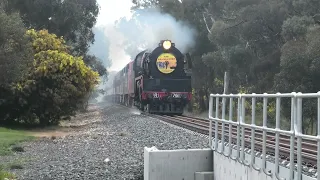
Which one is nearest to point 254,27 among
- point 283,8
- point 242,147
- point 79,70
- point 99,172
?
point 283,8

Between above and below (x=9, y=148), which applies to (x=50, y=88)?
above

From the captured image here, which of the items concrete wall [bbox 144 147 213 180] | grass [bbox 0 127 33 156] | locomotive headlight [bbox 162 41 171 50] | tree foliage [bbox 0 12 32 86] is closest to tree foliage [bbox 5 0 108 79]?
locomotive headlight [bbox 162 41 171 50]

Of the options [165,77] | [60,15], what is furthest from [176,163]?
[60,15]

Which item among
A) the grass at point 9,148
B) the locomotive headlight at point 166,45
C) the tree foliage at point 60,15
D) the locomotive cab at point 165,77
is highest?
the tree foliage at point 60,15

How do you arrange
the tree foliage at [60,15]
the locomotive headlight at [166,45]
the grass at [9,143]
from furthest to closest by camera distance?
the tree foliage at [60,15]
the locomotive headlight at [166,45]
the grass at [9,143]

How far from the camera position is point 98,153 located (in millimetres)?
14633

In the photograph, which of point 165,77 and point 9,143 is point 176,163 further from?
point 165,77

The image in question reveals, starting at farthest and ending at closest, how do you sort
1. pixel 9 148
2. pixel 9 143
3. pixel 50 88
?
pixel 50 88, pixel 9 143, pixel 9 148

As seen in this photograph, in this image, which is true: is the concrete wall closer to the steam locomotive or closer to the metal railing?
the metal railing

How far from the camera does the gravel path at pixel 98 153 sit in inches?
462

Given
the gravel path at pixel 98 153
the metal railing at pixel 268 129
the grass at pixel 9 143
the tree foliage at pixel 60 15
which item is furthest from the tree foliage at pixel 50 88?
the metal railing at pixel 268 129

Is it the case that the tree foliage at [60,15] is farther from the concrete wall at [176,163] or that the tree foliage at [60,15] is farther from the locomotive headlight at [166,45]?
the concrete wall at [176,163]

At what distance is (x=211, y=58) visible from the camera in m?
40.1

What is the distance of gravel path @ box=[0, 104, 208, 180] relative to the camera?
1173 centimetres
